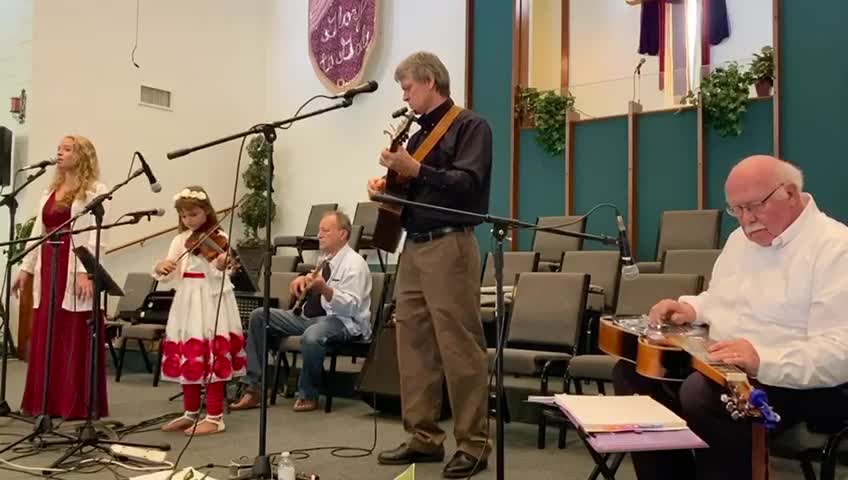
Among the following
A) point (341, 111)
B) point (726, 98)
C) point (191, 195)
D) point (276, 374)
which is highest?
point (341, 111)

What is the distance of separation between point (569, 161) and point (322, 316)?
3596 millimetres

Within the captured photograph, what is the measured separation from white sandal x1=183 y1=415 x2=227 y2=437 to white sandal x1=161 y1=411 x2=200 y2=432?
0.03m

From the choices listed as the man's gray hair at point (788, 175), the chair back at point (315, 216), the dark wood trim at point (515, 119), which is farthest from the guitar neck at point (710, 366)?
the chair back at point (315, 216)

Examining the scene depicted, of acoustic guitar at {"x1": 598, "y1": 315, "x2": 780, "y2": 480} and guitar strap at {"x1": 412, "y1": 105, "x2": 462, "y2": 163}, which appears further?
guitar strap at {"x1": 412, "y1": 105, "x2": 462, "y2": 163}

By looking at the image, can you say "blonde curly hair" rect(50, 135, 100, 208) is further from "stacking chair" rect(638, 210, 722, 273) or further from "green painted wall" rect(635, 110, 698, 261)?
"green painted wall" rect(635, 110, 698, 261)

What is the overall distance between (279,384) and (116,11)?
541 cm

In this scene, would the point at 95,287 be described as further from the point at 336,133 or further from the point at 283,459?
the point at 336,133

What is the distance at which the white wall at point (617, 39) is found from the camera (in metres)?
7.96

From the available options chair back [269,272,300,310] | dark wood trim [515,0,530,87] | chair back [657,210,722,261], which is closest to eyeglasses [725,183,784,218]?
chair back [269,272,300,310]

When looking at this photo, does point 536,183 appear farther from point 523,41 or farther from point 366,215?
point 366,215

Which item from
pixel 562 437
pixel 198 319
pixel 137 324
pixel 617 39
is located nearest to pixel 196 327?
pixel 198 319

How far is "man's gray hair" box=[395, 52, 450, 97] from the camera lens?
295 centimetres

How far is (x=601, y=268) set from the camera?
514cm

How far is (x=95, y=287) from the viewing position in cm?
338
